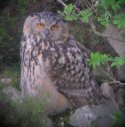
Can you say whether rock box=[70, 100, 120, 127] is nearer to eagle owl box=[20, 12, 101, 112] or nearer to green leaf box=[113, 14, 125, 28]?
eagle owl box=[20, 12, 101, 112]

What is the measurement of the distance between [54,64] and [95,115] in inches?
24.4

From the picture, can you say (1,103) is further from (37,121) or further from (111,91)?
(111,91)

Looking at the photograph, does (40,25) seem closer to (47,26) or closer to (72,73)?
(47,26)

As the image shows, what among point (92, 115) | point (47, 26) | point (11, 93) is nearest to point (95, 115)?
point (92, 115)

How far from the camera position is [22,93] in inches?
199

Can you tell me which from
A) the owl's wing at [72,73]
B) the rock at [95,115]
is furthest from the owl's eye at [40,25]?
the rock at [95,115]

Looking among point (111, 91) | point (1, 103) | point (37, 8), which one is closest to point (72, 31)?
point (37, 8)

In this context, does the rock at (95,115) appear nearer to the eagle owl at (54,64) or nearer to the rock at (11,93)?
the eagle owl at (54,64)

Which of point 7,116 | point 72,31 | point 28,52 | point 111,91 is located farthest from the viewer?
point 72,31

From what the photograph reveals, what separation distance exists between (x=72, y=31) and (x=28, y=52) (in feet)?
4.37

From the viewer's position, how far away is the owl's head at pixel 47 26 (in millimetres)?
4820

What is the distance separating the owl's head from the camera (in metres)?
4.82

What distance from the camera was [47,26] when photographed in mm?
4828

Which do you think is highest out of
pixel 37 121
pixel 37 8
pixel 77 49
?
pixel 37 8
